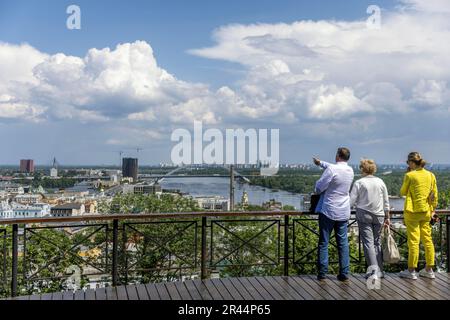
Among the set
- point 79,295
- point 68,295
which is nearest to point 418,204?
point 79,295

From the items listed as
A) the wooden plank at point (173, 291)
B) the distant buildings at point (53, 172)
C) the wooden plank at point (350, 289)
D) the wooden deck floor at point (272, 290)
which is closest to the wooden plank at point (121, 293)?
the wooden deck floor at point (272, 290)

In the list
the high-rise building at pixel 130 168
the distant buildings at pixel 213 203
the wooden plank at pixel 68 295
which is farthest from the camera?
the high-rise building at pixel 130 168

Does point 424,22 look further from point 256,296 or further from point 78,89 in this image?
point 78,89

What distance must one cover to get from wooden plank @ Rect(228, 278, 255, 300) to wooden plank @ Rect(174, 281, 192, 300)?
0.49 metres

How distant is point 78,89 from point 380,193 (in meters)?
23.1

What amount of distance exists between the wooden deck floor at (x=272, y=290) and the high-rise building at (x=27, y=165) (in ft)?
41.1

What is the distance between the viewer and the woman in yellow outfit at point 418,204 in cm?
444

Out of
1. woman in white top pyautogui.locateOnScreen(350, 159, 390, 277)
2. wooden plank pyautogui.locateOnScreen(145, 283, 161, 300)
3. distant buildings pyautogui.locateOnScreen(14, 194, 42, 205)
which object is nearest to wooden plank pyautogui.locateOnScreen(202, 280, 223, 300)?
wooden plank pyautogui.locateOnScreen(145, 283, 161, 300)

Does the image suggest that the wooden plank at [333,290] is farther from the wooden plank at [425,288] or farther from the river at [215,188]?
the river at [215,188]

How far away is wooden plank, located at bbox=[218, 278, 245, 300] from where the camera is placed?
154 inches

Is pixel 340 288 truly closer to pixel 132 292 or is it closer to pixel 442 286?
pixel 442 286

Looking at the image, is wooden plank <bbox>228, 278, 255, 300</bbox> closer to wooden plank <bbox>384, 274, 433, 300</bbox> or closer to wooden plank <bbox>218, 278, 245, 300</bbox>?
wooden plank <bbox>218, 278, 245, 300</bbox>

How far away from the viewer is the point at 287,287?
4.27 metres

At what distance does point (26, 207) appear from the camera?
34.7 ft
